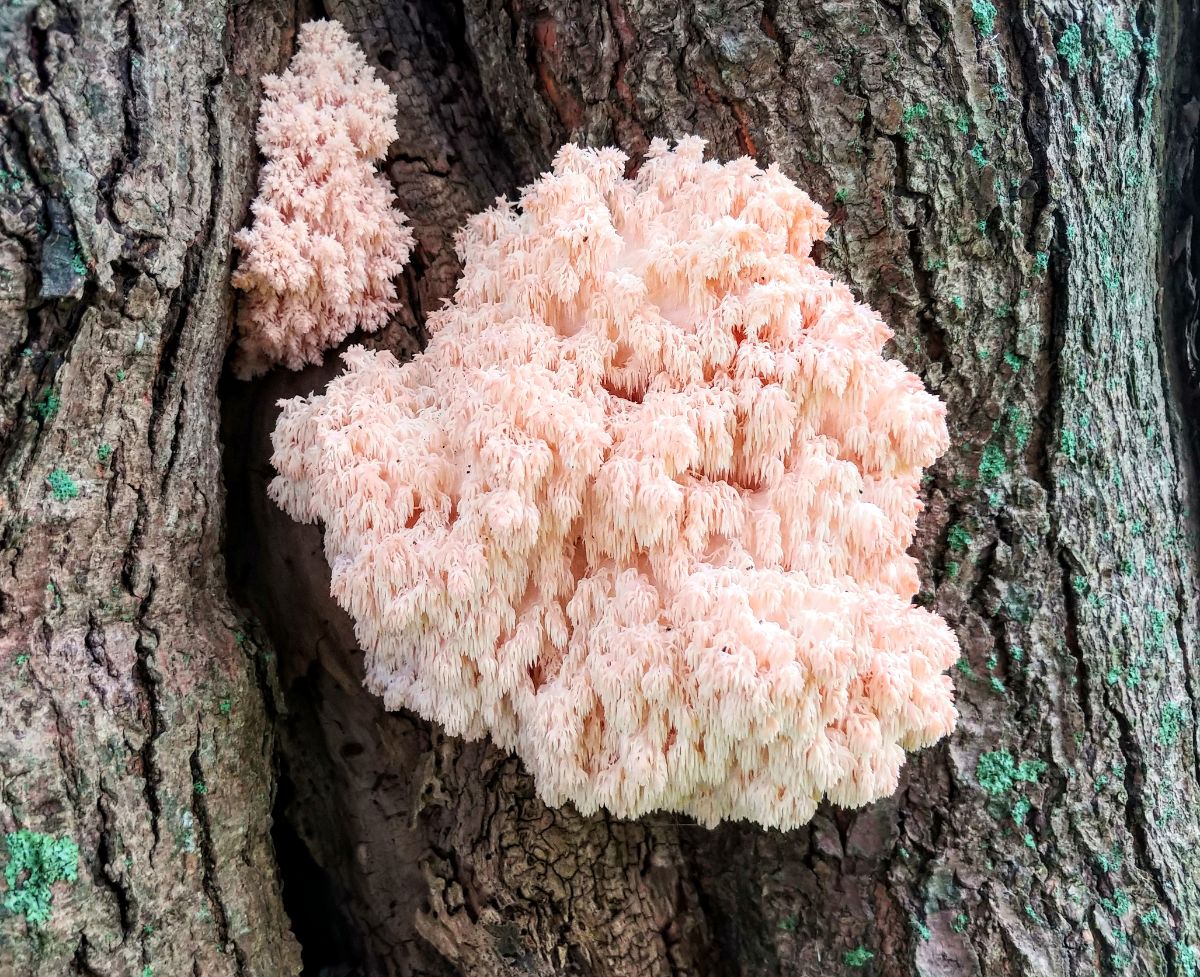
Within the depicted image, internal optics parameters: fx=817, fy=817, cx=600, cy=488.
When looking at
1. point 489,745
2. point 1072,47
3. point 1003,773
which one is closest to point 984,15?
point 1072,47

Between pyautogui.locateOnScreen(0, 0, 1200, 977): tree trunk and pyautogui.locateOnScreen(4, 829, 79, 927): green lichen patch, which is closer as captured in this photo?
pyautogui.locateOnScreen(4, 829, 79, 927): green lichen patch

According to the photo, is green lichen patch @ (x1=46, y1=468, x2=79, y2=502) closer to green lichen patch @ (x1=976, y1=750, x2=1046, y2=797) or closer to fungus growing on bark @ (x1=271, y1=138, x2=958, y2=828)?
fungus growing on bark @ (x1=271, y1=138, x2=958, y2=828)

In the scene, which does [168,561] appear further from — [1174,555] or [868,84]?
[1174,555]

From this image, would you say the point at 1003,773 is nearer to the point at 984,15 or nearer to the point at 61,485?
the point at 984,15

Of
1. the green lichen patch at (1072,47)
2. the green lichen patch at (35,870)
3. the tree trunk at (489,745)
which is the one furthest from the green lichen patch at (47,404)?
the green lichen patch at (1072,47)

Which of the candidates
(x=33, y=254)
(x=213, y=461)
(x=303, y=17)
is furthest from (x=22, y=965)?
(x=303, y=17)

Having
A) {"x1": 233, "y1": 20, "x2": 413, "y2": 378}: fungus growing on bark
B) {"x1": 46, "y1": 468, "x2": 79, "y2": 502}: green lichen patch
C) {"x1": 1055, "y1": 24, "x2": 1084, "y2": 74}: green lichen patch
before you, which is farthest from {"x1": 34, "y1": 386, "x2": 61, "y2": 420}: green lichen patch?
{"x1": 1055, "y1": 24, "x2": 1084, "y2": 74}: green lichen patch
